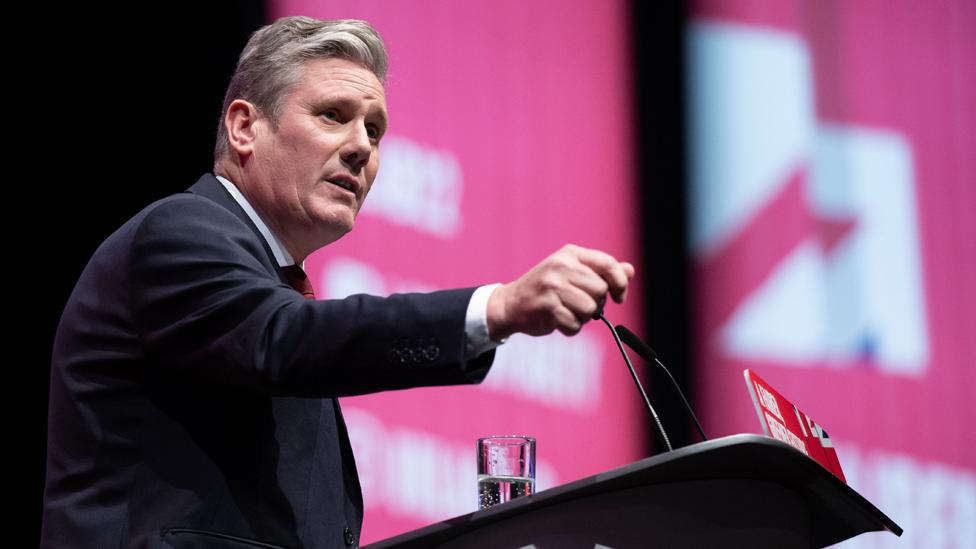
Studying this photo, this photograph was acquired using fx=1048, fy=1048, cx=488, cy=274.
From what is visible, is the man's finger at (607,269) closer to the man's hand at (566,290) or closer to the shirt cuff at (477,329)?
the man's hand at (566,290)

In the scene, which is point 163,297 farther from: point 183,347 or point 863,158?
point 863,158

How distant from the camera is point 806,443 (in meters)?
1.34

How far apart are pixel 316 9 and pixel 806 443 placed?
2.70 metres

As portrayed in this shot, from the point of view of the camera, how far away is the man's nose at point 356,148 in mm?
1759

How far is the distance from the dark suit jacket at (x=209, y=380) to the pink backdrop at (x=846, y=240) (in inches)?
120

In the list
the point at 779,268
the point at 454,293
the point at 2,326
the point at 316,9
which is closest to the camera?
the point at 454,293

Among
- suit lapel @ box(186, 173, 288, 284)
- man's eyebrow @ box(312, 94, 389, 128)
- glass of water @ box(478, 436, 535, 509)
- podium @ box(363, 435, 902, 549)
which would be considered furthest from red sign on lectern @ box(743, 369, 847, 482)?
man's eyebrow @ box(312, 94, 389, 128)

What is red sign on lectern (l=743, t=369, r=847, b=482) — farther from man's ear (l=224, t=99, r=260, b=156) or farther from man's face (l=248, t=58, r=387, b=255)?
man's ear (l=224, t=99, r=260, b=156)

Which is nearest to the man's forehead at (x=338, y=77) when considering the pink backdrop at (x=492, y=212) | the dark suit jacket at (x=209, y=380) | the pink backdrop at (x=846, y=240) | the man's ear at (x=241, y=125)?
the man's ear at (x=241, y=125)

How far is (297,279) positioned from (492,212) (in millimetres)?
2198

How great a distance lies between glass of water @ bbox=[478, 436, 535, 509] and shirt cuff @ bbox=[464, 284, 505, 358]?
622 millimetres

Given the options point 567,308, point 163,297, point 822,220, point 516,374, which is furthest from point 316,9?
point 567,308

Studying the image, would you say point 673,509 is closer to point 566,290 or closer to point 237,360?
point 566,290

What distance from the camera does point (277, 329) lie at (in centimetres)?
113
